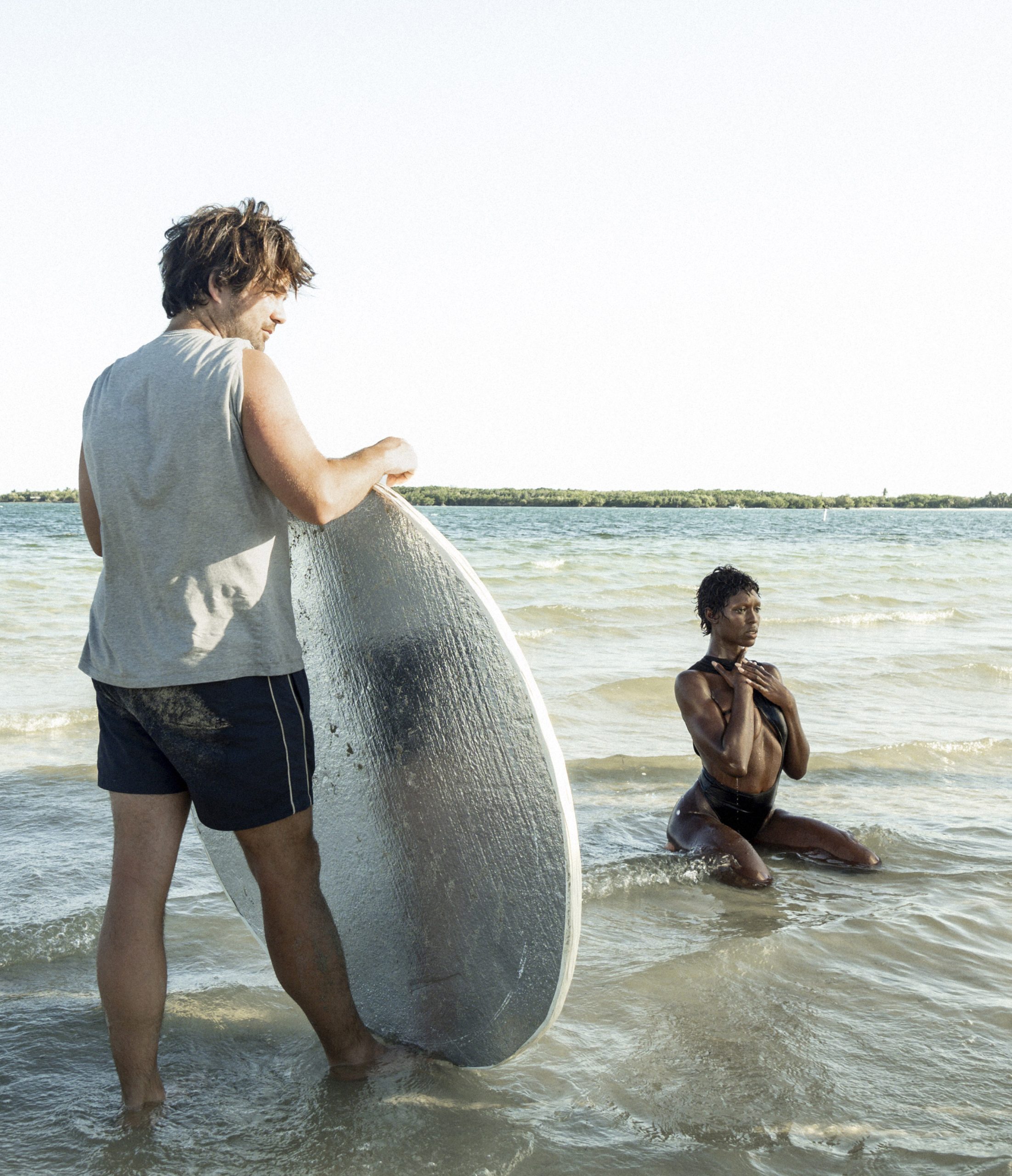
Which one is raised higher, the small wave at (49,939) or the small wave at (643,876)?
the small wave at (643,876)

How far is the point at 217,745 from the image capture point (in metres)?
1.99

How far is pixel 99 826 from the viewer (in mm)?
4531

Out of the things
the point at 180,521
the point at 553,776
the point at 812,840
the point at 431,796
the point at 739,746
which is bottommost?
the point at 812,840

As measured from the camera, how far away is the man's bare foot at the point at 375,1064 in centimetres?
237

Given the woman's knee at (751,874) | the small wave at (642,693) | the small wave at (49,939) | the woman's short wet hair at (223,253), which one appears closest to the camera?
the woman's short wet hair at (223,253)

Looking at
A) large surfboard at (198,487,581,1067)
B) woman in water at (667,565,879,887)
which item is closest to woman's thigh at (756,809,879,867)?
woman in water at (667,565,879,887)

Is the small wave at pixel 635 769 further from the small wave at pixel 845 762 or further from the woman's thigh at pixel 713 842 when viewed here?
the woman's thigh at pixel 713 842

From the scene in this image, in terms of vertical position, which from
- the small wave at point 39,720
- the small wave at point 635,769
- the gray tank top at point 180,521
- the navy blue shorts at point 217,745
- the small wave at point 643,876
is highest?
the gray tank top at point 180,521

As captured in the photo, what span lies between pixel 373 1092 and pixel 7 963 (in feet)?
4.74

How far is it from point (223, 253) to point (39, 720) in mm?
5277

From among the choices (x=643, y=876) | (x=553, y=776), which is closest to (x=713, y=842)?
(x=643, y=876)

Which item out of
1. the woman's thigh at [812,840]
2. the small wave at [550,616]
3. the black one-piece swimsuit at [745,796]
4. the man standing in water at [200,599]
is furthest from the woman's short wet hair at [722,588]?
the small wave at [550,616]

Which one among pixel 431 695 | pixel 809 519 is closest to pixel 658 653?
pixel 431 695

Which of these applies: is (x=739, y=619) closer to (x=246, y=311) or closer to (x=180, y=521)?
(x=246, y=311)
